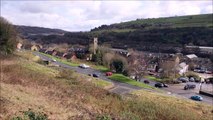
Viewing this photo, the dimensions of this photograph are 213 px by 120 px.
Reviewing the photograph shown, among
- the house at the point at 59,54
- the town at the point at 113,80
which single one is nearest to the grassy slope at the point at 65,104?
the town at the point at 113,80

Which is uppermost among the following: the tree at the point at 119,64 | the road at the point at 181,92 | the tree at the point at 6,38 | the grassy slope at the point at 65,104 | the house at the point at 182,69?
the tree at the point at 6,38

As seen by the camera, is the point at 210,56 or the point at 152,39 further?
the point at 152,39

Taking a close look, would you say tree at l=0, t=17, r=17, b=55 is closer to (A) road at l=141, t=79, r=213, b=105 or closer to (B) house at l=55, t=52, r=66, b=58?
(A) road at l=141, t=79, r=213, b=105

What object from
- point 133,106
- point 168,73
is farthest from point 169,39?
point 133,106

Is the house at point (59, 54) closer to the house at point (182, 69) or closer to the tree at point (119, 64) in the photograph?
the tree at point (119, 64)

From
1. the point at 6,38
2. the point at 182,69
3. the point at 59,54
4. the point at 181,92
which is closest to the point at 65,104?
the point at 6,38

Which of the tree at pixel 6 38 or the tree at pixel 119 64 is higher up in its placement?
the tree at pixel 6 38

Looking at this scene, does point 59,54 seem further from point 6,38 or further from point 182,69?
point 6,38

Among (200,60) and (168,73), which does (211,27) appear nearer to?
(200,60)

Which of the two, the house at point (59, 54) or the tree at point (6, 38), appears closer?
the tree at point (6, 38)

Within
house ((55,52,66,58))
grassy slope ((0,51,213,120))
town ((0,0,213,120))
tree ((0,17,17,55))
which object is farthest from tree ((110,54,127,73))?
grassy slope ((0,51,213,120))

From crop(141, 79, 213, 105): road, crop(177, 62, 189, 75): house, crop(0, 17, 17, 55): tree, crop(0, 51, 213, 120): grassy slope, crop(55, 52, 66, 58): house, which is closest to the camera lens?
crop(0, 51, 213, 120): grassy slope
